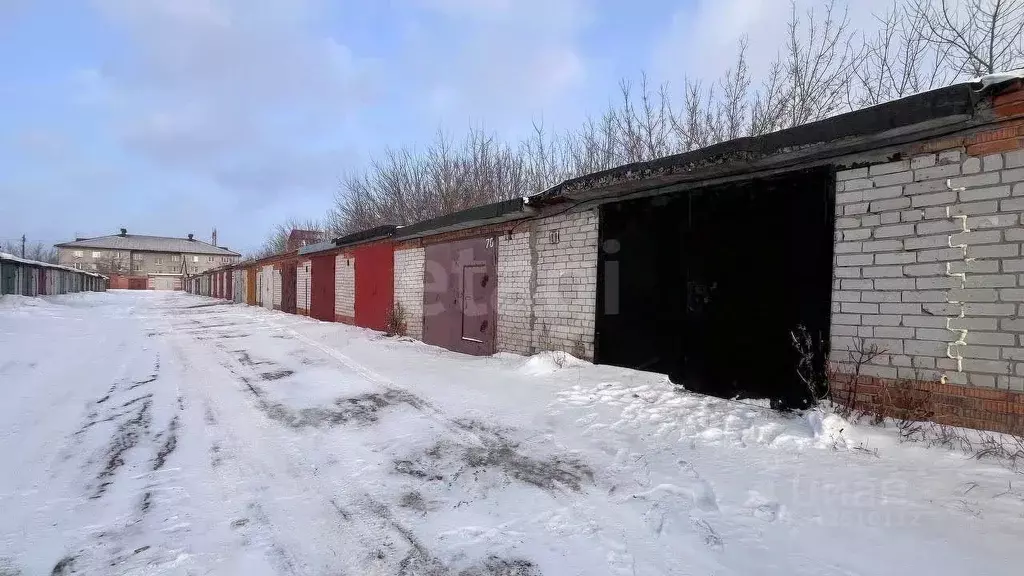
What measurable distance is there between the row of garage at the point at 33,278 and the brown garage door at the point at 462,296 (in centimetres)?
2250

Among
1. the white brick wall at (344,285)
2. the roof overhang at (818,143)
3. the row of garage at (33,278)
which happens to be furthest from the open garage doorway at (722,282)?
the row of garage at (33,278)

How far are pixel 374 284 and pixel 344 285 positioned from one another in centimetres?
257

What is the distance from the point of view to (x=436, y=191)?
1744cm

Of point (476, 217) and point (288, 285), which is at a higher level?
point (476, 217)

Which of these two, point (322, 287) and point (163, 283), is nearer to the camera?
point (322, 287)

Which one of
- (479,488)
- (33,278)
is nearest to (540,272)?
(479,488)

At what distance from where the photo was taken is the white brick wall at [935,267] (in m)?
3.24

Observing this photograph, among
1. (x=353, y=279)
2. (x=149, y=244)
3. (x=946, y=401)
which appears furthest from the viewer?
(x=149, y=244)

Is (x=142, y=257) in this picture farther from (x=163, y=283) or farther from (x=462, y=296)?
(x=462, y=296)

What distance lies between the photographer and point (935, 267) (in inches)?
139

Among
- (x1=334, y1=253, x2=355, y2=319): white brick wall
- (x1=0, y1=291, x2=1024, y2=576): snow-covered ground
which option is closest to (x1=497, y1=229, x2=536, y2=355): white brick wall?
(x1=0, y1=291, x2=1024, y2=576): snow-covered ground

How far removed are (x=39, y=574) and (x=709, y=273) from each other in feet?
18.7

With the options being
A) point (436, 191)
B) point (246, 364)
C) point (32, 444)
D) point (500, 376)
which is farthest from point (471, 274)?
point (436, 191)

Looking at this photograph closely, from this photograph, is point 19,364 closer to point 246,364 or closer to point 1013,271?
point 246,364
